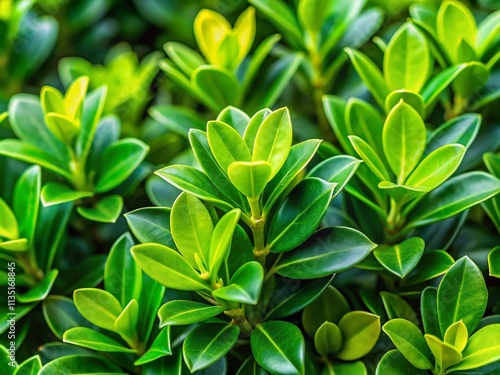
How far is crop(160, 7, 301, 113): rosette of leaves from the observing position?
1108mm

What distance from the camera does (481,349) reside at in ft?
2.59

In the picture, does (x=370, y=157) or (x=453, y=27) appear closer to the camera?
(x=370, y=157)

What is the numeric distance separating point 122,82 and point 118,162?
0.31 m

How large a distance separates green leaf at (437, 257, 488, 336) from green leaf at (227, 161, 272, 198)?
299mm

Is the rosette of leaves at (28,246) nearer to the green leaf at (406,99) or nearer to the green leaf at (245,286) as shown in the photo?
the green leaf at (245,286)

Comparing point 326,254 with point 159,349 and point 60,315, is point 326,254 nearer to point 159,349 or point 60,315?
point 159,349

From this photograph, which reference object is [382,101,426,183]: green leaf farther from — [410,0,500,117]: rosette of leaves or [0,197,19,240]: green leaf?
[0,197,19,240]: green leaf

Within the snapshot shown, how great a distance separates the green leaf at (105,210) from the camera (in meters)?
1.02

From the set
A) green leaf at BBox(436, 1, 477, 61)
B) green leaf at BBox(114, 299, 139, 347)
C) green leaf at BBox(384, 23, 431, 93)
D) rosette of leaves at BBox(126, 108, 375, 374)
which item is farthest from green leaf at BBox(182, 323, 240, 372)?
green leaf at BBox(436, 1, 477, 61)

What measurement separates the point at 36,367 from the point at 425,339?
585 mm

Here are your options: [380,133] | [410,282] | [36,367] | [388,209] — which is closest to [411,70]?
[380,133]

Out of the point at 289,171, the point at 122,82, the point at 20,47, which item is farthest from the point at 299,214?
the point at 20,47

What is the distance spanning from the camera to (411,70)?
1038 millimetres

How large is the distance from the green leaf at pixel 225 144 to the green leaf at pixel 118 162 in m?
0.26
